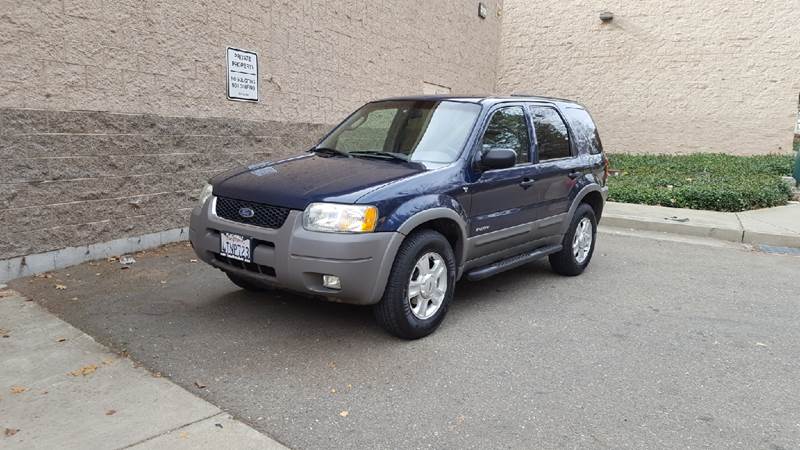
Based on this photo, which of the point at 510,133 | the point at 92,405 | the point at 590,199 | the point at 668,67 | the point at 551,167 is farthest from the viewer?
the point at 668,67

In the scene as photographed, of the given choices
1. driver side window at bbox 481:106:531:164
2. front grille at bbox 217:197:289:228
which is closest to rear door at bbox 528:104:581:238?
driver side window at bbox 481:106:531:164

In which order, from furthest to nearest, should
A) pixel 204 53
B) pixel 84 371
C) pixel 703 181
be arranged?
1. pixel 703 181
2. pixel 204 53
3. pixel 84 371

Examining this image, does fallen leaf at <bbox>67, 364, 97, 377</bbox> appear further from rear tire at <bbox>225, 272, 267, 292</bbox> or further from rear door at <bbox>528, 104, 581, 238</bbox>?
rear door at <bbox>528, 104, 581, 238</bbox>

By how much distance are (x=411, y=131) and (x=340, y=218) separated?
1456 mm

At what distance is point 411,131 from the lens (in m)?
5.08

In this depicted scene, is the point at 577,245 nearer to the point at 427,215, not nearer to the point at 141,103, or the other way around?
the point at 427,215

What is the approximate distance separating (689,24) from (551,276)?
12340 mm

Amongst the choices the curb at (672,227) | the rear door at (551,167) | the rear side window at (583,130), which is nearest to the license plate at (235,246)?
the rear door at (551,167)

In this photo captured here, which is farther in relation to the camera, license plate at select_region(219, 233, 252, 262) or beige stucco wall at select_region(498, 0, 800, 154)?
beige stucco wall at select_region(498, 0, 800, 154)

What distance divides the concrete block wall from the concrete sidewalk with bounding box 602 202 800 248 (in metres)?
4.66

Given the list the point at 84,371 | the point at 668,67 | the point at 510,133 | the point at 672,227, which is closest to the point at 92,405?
the point at 84,371

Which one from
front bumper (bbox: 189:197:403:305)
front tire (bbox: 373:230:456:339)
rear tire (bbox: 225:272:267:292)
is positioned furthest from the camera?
rear tire (bbox: 225:272:267:292)

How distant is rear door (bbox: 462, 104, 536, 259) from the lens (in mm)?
4835

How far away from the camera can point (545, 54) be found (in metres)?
17.2
